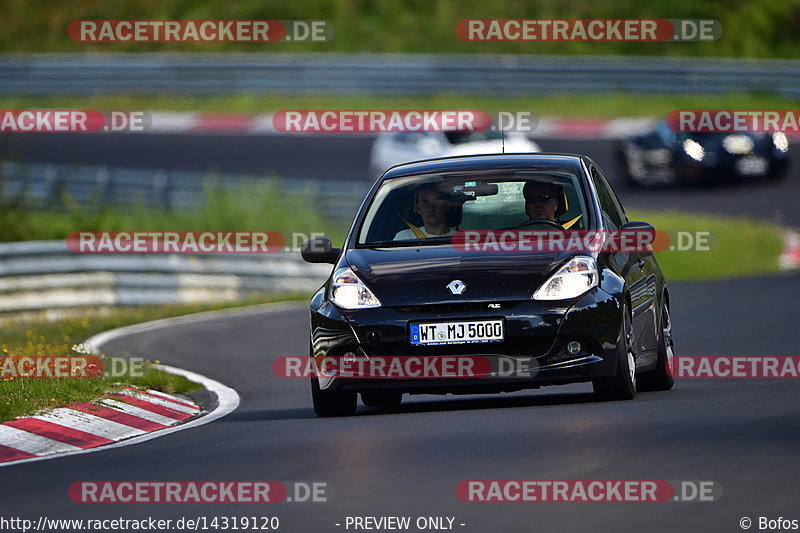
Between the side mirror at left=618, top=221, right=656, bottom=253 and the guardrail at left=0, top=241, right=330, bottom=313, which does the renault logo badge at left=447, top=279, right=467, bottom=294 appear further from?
the guardrail at left=0, top=241, right=330, bottom=313

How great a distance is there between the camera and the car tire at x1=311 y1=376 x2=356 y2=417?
34.5 ft

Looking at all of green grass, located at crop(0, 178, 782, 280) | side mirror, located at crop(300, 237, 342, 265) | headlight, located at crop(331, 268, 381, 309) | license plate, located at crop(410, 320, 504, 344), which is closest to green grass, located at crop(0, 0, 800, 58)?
green grass, located at crop(0, 178, 782, 280)

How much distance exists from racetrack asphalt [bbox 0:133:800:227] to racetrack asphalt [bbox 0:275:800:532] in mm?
17407

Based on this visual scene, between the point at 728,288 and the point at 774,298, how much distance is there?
6.23ft

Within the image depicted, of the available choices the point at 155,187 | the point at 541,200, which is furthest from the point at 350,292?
the point at 155,187

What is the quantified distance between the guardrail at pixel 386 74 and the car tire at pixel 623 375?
84.5 ft

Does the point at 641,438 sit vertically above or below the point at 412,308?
below

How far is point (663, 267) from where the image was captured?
1043 inches

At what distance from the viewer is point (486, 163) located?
11.1 m

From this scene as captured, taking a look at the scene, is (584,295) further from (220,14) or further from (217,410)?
(220,14)

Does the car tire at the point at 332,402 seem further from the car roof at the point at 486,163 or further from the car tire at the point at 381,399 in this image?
the car roof at the point at 486,163

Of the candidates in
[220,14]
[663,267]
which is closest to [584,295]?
[663,267]

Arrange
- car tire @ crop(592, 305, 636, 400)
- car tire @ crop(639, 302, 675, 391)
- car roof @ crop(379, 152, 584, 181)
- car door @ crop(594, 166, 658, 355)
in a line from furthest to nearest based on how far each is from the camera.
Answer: car tire @ crop(639, 302, 675, 391) → car roof @ crop(379, 152, 584, 181) → car door @ crop(594, 166, 658, 355) → car tire @ crop(592, 305, 636, 400)

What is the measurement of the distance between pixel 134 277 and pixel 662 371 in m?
12.4
